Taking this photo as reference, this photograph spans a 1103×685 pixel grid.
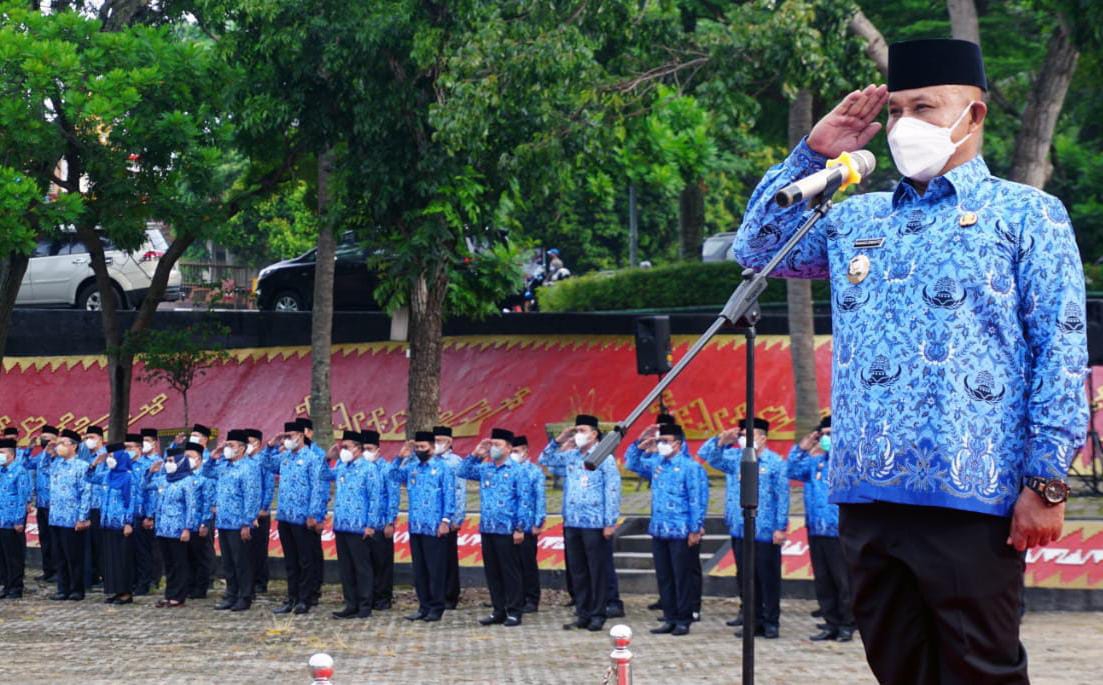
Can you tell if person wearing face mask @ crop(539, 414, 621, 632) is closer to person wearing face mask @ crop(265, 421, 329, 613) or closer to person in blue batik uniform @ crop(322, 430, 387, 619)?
person in blue batik uniform @ crop(322, 430, 387, 619)

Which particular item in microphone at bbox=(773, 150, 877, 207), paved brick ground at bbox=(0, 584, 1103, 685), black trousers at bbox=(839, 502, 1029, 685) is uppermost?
microphone at bbox=(773, 150, 877, 207)

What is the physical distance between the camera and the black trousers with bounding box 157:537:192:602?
1777 centimetres

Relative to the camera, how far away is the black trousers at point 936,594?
3914mm

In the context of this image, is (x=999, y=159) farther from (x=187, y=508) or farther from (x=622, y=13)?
(x=187, y=508)

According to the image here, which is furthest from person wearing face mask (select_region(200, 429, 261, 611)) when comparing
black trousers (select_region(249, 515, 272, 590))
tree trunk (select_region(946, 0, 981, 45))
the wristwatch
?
the wristwatch

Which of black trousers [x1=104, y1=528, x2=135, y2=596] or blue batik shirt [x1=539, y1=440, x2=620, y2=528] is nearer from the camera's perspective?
blue batik shirt [x1=539, y1=440, x2=620, y2=528]

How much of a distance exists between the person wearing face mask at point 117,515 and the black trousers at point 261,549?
5.00 ft

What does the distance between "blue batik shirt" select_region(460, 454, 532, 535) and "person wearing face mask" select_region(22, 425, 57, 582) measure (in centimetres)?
636

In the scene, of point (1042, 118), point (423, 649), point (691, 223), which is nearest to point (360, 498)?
point (423, 649)

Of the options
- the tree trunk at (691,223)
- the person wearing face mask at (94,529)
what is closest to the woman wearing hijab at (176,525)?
the person wearing face mask at (94,529)

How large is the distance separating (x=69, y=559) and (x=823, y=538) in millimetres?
9380

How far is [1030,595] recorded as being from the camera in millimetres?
15141

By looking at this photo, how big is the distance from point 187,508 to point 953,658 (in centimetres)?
1500

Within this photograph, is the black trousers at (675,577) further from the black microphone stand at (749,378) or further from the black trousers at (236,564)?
the black microphone stand at (749,378)
